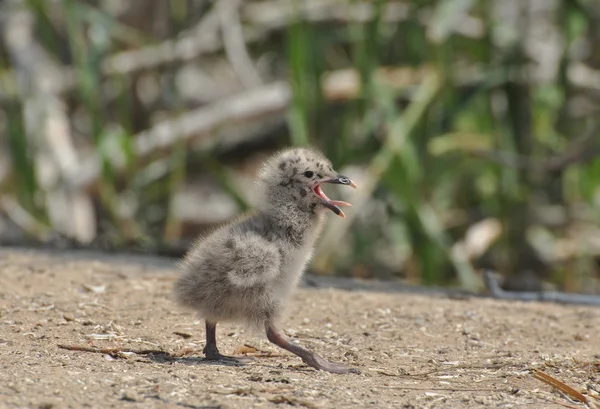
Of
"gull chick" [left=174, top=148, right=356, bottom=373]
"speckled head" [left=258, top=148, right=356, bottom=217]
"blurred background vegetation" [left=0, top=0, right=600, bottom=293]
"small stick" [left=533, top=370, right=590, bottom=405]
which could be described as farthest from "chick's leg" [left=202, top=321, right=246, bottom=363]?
"blurred background vegetation" [left=0, top=0, right=600, bottom=293]

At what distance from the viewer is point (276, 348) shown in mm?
4273

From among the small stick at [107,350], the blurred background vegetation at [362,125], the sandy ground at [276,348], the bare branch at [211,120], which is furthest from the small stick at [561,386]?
the bare branch at [211,120]

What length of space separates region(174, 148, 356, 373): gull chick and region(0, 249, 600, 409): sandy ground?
0.61 ft

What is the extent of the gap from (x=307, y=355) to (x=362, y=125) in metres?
4.87

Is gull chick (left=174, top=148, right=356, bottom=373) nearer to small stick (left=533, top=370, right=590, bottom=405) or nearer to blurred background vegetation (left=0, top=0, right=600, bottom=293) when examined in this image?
small stick (left=533, top=370, right=590, bottom=405)

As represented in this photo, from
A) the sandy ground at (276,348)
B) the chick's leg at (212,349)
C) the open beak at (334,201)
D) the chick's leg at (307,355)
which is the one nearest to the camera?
the sandy ground at (276,348)

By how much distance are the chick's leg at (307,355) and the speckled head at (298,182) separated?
20.1 inches

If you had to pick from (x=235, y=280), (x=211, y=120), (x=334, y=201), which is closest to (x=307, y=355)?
(x=235, y=280)

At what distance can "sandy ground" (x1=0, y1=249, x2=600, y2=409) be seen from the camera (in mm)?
3311

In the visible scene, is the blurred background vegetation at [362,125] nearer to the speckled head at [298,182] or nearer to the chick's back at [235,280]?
the speckled head at [298,182]

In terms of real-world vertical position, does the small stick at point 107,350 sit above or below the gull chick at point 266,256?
below

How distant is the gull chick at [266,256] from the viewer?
12.7 feet

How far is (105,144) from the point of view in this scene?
819 cm

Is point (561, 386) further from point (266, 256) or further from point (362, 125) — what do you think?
point (362, 125)
